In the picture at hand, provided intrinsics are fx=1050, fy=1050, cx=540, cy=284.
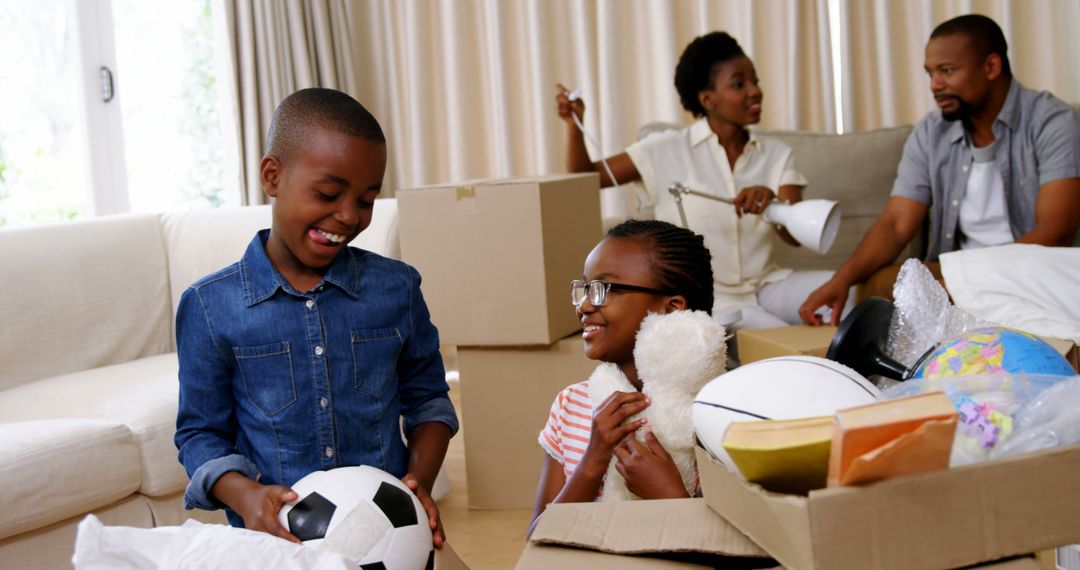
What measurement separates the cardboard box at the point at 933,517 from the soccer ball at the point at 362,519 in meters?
0.53

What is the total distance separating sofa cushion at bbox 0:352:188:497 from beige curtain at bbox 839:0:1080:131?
2605mm

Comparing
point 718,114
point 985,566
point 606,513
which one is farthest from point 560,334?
point 985,566

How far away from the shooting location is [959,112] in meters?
2.93

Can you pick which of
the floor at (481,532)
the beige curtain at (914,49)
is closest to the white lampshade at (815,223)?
the floor at (481,532)

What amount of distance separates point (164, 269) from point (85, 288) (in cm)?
27

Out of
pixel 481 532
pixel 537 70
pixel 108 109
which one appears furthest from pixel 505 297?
pixel 108 109

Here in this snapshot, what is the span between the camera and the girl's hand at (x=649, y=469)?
1299 mm

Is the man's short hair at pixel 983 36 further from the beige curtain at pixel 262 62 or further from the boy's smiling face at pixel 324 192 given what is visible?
the beige curtain at pixel 262 62

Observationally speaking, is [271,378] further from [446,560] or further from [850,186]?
[850,186]

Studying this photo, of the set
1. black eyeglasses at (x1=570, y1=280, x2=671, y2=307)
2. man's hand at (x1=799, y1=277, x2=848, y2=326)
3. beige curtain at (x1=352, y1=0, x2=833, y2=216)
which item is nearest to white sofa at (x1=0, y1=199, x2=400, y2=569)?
man's hand at (x1=799, y1=277, x2=848, y2=326)

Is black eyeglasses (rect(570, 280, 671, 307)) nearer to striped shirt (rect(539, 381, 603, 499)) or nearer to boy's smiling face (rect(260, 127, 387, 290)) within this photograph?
striped shirt (rect(539, 381, 603, 499))

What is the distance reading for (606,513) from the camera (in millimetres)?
1056

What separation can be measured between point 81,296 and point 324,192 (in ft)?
5.86

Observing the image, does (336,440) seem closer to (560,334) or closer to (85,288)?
(560,334)
